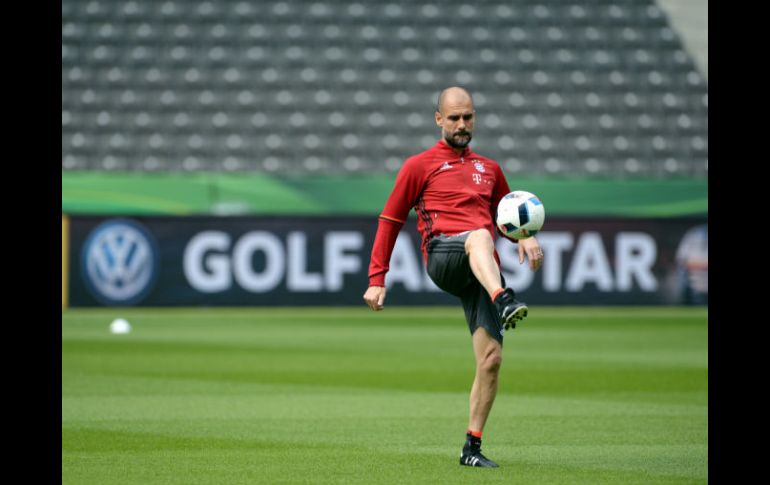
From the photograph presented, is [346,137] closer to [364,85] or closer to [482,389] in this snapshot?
[364,85]

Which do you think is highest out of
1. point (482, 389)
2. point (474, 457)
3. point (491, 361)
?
point (491, 361)

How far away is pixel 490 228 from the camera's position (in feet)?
25.1

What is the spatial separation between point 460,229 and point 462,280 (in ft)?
0.97

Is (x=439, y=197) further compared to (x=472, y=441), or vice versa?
(x=439, y=197)

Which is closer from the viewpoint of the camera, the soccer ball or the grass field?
the soccer ball

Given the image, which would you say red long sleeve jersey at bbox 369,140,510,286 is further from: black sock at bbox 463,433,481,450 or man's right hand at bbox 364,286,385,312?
Result: black sock at bbox 463,433,481,450

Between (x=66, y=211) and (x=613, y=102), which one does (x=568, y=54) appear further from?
(x=66, y=211)

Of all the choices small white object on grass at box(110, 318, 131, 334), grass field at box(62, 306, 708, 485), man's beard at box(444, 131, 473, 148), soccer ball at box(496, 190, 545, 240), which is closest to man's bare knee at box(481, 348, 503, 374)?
grass field at box(62, 306, 708, 485)

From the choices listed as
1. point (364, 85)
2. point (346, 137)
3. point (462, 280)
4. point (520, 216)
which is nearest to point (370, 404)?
point (462, 280)

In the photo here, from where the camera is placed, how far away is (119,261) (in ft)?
73.2

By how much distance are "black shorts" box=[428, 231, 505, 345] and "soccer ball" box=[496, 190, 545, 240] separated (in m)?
0.24

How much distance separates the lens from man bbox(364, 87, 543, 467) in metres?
7.47

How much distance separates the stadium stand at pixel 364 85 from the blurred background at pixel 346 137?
41mm

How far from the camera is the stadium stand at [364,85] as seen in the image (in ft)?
89.8
